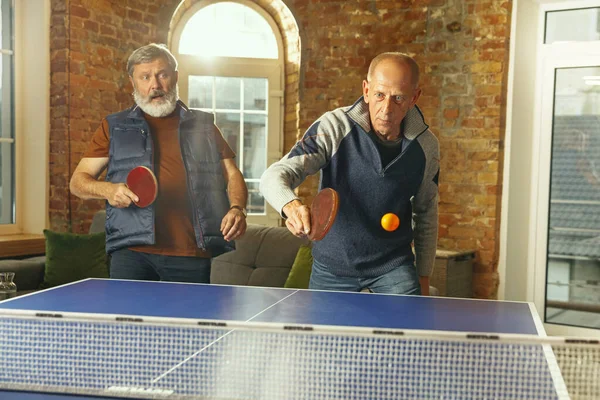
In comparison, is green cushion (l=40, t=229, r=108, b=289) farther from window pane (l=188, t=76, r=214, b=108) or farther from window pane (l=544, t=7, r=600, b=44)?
window pane (l=544, t=7, r=600, b=44)

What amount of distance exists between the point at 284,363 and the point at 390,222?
1155 millimetres

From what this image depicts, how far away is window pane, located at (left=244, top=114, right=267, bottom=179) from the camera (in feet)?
21.1

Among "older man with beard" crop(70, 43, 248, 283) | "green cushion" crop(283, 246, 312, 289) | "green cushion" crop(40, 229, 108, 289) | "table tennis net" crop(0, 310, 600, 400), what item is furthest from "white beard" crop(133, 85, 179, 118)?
"table tennis net" crop(0, 310, 600, 400)

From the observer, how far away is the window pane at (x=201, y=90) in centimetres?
630

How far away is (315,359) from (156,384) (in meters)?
0.37

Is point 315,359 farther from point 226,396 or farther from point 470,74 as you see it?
point 470,74

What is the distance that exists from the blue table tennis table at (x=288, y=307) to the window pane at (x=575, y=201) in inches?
125

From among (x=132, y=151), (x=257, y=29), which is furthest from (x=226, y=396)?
(x=257, y=29)

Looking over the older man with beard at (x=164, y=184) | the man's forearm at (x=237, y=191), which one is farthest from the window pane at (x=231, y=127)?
the man's forearm at (x=237, y=191)

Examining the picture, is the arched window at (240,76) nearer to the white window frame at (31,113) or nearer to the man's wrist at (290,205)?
the white window frame at (31,113)

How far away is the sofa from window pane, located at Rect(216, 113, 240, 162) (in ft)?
4.70

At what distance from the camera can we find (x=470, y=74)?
5.68 metres

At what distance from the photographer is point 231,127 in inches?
251

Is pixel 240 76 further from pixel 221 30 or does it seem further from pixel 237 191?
pixel 237 191
